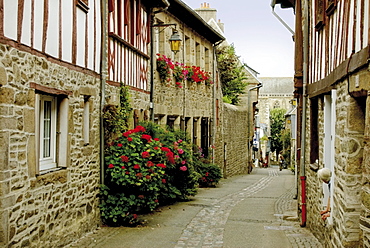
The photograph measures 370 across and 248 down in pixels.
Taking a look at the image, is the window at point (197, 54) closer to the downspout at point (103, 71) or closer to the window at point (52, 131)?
the downspout at point (103, 71)

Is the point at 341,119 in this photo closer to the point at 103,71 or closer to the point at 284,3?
the point at 103,71

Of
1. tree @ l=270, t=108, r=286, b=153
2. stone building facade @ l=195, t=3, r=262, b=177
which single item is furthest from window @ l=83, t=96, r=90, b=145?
tree @ l=270, t=108, r=286, b=153

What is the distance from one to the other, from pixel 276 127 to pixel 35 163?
6487cm

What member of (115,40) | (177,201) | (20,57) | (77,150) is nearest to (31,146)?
(20,57)

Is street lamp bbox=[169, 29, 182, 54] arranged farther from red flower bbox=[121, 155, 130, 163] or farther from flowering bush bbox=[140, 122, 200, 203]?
red flower bbox=[121, 155, 130, 163]

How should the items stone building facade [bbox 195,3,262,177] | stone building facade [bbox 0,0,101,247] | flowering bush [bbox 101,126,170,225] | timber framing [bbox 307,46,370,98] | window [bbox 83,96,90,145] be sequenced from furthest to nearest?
stone building facade [bbox 195,3,262,177] → flowering bush [bbox 101,126,170,225] → window [bbox 83,96,90,145] → stone building facade [bbox 0,0,101,247] → timber framing [bbox 307,46,370,98]

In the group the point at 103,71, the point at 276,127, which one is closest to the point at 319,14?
the point at 103,71

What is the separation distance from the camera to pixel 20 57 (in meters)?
5.86

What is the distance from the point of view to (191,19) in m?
16.9

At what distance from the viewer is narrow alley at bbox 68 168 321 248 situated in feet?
27.0

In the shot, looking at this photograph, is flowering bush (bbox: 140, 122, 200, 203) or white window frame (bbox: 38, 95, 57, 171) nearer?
white window frame (bbox: 38, 95, 57, 171)

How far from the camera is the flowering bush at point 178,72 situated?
1404 cm

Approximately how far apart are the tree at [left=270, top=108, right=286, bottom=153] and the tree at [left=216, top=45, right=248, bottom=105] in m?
36.1

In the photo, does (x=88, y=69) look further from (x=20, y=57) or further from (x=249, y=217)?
(x=249, y=217)
